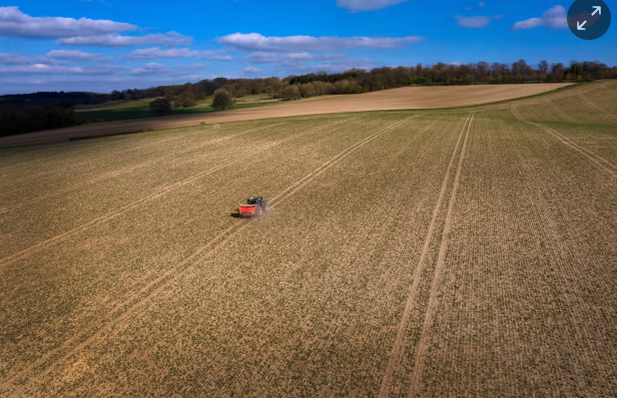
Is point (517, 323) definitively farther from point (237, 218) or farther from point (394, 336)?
point (237, 218)

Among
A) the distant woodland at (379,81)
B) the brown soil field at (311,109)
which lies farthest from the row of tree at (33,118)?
the distant woodland at (379,81)

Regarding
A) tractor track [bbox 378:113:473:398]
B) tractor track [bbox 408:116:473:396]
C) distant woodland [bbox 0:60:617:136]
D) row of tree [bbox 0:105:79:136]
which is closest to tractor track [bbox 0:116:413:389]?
tractor track [bbox 378:113:473:398]

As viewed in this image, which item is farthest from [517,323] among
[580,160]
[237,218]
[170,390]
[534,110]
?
[534,110]

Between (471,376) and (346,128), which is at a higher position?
(346,128)

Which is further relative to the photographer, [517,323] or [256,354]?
[517,323]

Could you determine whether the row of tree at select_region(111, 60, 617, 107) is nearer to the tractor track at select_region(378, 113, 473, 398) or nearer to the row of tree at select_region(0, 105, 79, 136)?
the row of tree at select_region(0, 105, 79, 136)

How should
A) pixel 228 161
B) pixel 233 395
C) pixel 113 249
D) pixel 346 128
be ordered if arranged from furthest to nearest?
pixel 346 128
pixel 228 161
pixel 113 249
pixel 233 395
